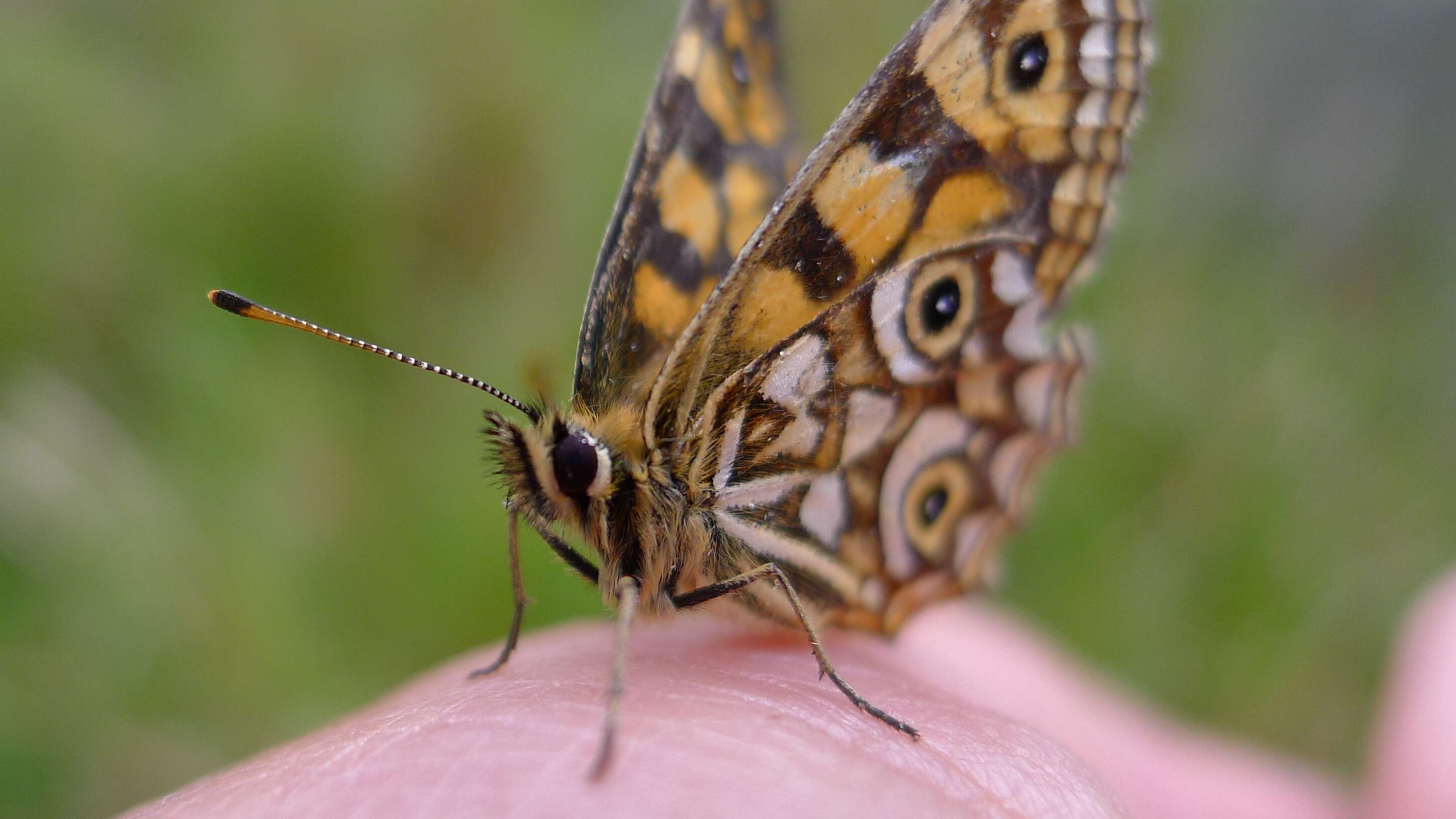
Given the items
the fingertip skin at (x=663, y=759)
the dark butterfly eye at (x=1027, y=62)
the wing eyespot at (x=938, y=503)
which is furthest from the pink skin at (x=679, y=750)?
the dark butterfly eye at (x=1027, y=62)

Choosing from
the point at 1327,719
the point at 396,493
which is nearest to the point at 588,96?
the point at 396,493

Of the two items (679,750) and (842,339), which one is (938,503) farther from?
(679,750)

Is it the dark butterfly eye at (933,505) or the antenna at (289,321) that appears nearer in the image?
the antenna at (289,321)

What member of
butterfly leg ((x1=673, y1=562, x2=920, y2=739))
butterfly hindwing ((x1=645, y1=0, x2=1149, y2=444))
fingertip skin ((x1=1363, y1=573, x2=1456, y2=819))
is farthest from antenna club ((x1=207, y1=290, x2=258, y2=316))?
fingertip skin ((x1=1363, y1=573, x2=1456, y2=819))

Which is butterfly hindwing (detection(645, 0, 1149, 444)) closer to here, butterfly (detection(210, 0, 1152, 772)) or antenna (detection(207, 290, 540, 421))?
butterfly (detection(210, 0, 1152, 772))

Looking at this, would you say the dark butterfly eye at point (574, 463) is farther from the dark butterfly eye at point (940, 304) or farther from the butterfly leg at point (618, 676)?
the dark butterfly eye at point (940, 304)

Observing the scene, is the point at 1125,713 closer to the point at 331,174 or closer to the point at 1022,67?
the point at 1022,67
